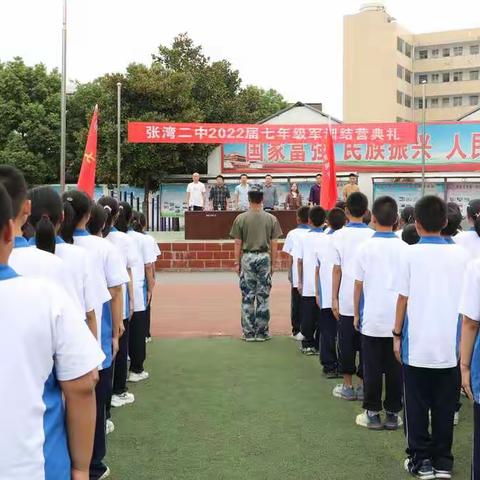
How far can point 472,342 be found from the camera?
273 centimetres

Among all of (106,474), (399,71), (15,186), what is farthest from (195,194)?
(399,71)

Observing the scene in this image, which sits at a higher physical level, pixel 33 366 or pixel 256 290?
pixel 33 366

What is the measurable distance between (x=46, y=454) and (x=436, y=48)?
188 ft

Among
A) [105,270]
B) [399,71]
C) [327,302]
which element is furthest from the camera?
[399,71]

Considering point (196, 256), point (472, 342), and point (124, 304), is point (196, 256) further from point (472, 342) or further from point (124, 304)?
point (472, 342)

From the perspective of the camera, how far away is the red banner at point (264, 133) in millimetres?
17453

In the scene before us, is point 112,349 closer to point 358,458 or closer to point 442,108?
point 358,458

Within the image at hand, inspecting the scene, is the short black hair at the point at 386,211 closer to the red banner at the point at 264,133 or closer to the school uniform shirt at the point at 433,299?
the school uniform shirt at the point at 433,299

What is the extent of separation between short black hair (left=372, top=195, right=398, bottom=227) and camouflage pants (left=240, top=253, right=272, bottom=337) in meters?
3.32

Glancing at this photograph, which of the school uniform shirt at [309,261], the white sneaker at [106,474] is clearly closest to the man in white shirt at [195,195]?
the school uniform shirt at [309,261]

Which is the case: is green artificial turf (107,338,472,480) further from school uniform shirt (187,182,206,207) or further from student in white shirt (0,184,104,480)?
school uniform shirt (187,182,206,207)

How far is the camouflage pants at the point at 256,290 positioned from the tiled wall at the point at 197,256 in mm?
6626

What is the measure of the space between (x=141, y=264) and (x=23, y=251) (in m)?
3.37

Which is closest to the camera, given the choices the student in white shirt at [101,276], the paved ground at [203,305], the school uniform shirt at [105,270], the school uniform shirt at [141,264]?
the student in white shirt at [101,276]
